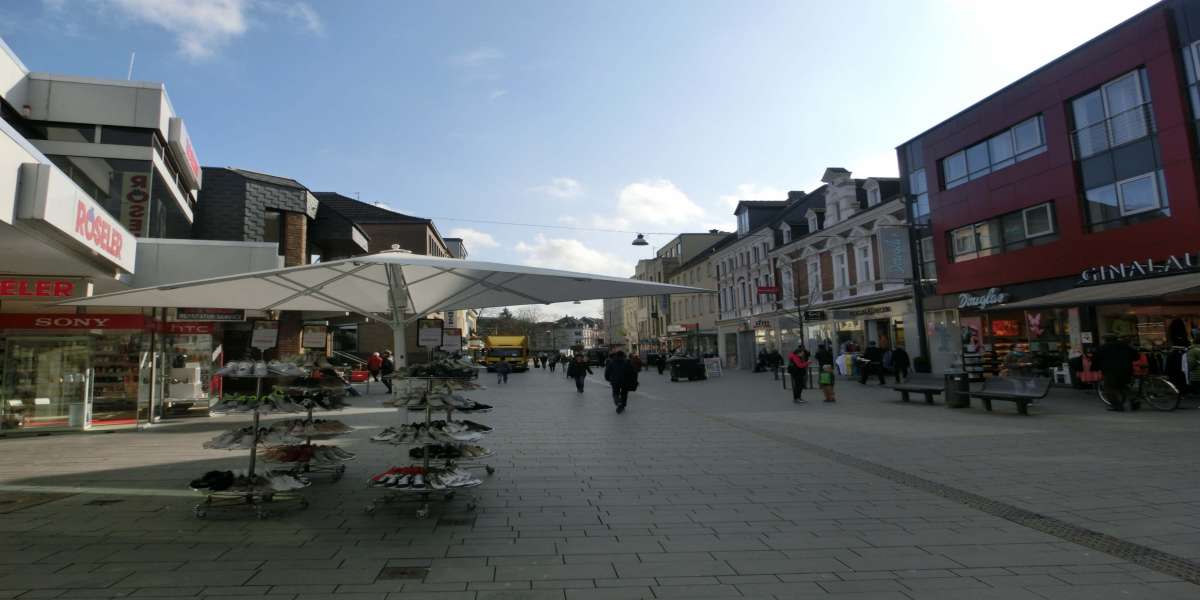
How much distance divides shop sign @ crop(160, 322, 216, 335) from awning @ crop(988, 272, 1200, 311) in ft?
67.6

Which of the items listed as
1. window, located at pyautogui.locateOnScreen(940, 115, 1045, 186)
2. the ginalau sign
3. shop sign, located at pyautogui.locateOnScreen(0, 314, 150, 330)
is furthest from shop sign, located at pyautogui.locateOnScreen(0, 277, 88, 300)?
window, located at pyautogui.locateOnScreen(940, 115, 1045, 186)

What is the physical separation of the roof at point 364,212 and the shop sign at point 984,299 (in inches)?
1337

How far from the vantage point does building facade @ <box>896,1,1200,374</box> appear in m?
14.7

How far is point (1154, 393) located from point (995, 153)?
1122cm

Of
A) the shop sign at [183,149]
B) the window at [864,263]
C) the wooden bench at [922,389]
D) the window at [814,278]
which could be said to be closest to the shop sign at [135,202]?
the shop sign at [183,149]

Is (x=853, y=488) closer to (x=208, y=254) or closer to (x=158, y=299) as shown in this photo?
(x=158, y=299)

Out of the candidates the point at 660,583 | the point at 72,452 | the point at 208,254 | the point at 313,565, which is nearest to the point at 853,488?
the point at 660,583

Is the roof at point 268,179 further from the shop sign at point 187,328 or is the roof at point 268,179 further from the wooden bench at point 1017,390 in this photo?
the wooden bench at point 1017,390

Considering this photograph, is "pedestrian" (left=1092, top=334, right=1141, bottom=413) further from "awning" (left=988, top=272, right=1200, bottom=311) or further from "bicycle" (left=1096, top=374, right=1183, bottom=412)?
"awning" (left=988, top=272, right=1200, bottom=311)

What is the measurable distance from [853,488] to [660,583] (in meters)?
3.54

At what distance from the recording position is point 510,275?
6734 mm

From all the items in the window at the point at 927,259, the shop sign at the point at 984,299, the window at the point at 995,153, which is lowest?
the shop sign at the point at 984,299

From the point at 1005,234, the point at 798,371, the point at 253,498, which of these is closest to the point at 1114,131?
the point at 1005,234

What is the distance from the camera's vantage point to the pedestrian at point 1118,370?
480 inches
